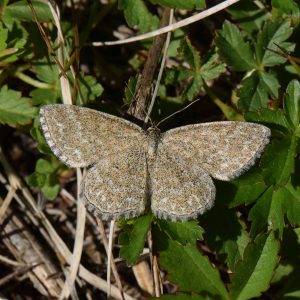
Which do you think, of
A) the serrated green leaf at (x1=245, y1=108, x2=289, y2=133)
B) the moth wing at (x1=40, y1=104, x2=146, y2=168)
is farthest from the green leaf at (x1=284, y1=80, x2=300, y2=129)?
the moth wing at (x1=40, y1=104, x2=146, y2=168)

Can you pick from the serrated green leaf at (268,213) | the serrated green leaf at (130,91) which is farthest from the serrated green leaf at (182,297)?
the serrated green leaf at (130,91)

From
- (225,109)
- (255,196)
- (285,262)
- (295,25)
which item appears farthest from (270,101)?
(285,262)

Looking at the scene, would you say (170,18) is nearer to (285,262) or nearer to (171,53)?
(171,53)

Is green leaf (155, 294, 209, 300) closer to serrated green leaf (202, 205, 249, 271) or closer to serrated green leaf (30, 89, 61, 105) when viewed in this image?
serrated green leaf (202, 205, 249, 271)

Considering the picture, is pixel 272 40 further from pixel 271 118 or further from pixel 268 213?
pixel 268 213

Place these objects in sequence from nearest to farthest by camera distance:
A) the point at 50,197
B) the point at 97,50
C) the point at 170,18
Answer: the point at 170,18 < the point at 50,197 < the point at 97,50

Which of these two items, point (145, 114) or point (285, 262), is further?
point (285, 262)

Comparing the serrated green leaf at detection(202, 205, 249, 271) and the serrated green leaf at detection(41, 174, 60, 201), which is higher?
the serrated green leaf at detection(41, 174, 60, 201)
